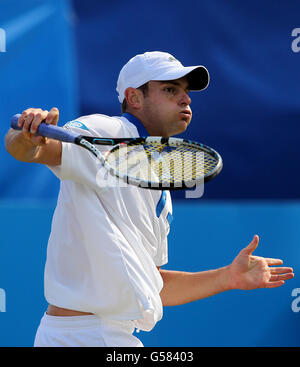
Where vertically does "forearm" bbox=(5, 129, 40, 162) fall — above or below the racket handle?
below

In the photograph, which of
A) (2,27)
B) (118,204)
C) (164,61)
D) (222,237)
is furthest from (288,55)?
(118,204)

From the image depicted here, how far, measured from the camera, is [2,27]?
4.30m

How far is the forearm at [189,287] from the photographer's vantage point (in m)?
2.64

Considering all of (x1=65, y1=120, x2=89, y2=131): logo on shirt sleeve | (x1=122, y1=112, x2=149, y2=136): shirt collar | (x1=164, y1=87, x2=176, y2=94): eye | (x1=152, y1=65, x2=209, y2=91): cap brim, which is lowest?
(x1=65, y1=120, x2=89, y2=131): logo on shirt sleeve

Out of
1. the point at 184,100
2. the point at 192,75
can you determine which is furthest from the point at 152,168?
the point at 192,75

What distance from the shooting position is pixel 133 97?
2537 millimetres

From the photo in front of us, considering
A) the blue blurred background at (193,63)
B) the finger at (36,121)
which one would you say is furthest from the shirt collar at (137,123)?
the blue blurred background at (193,63)

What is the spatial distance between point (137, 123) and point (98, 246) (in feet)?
1.73

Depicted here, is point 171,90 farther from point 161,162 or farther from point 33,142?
point 33,142

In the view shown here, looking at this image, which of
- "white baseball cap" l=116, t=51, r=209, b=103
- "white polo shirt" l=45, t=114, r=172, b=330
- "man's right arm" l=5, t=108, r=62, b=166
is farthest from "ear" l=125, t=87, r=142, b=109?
"man's right arm" l=5, t=108, r=62, b=166

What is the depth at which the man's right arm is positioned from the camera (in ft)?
6.48

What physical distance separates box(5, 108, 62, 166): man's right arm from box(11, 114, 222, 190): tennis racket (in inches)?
1.0

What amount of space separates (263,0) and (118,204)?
314 centimetres

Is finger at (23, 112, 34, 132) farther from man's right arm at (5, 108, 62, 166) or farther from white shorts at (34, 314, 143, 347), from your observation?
white shorts at (34, 314, 143, 347)
